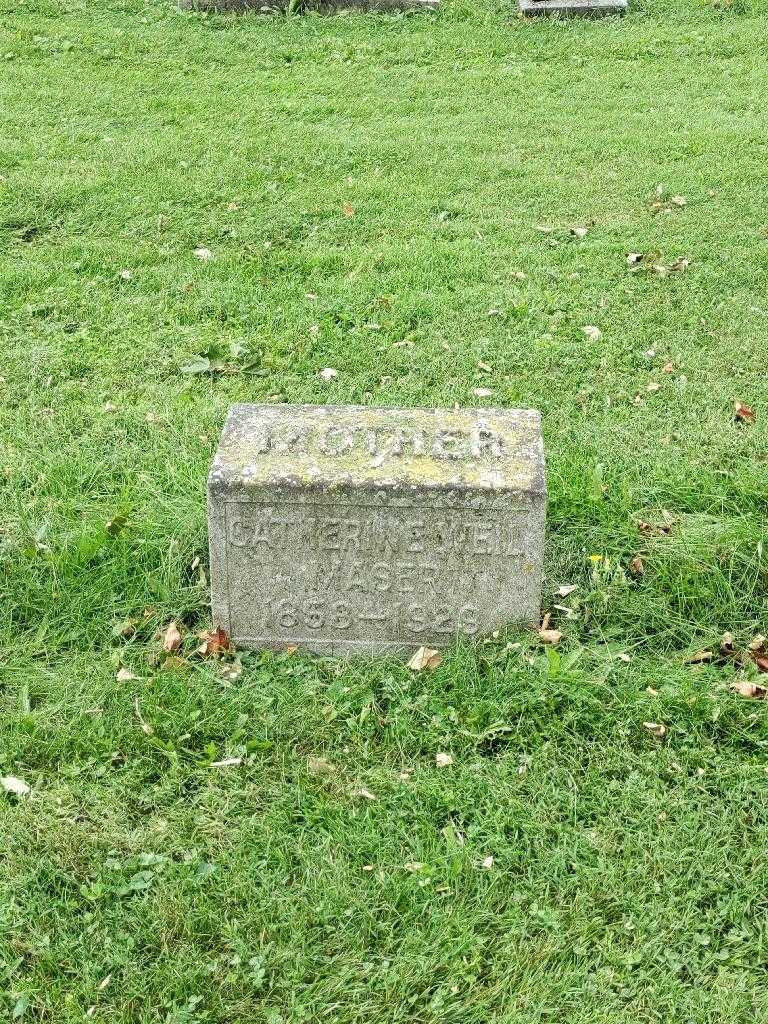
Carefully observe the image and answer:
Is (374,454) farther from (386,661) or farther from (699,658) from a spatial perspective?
(699,658)

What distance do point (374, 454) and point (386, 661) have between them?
0.67 meters

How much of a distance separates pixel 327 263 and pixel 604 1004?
441 cm

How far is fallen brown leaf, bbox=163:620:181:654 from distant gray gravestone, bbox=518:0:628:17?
8.72 metres

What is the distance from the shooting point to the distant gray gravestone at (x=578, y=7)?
404 inches

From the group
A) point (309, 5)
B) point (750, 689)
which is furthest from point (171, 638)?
point (309, 5)

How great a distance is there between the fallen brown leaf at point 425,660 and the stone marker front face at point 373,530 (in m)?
0.04

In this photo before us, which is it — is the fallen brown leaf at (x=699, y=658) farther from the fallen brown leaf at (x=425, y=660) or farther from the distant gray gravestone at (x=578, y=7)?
the distant gray gravestone at (x=578, y=7)

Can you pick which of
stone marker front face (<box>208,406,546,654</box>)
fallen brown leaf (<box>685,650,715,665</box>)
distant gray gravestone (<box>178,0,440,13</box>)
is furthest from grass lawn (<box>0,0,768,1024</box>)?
distant gray gravestone (<box>178,0,440,13</box>)

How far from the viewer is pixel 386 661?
11.4 feet

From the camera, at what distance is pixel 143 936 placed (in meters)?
2.67

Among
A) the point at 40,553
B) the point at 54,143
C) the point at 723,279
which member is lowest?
the point at 40,553

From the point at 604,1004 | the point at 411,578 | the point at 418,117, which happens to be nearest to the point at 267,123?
the point at 418,117

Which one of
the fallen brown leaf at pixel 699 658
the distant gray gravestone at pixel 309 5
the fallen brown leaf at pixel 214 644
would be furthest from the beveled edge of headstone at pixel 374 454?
the distant gray gravestone at pixel 309 5

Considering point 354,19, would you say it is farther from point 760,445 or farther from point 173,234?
point 760,445
